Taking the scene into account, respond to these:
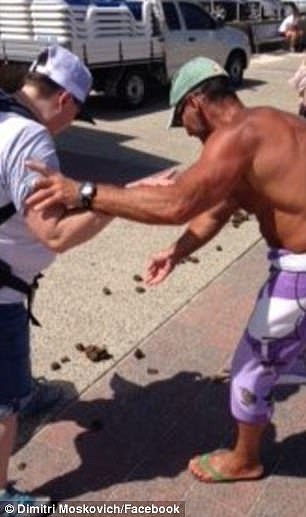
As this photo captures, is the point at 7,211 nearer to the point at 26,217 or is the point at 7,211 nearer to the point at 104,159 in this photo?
Result: the point at 26,217

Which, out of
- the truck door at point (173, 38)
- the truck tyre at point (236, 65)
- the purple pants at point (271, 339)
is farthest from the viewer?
the truck tyre at point (236, 65)

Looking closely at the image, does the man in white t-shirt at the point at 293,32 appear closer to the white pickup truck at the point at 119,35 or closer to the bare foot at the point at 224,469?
the white pickup truck at the point at 119,35

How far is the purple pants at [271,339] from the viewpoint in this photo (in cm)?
306

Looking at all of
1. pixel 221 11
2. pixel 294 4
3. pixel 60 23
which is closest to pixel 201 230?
pixel 60 23

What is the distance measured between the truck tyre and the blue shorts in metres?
14.0

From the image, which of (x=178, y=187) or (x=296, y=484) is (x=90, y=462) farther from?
(x=178, y=187)

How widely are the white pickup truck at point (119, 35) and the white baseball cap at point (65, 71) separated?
31.9ft

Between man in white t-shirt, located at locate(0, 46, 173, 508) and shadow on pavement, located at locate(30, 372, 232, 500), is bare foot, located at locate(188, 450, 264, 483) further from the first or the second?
man in white t-shirt, located at locate(0, 46, 173, 508)

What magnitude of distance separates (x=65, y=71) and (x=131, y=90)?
1114 cm

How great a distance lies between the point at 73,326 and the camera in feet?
16.0

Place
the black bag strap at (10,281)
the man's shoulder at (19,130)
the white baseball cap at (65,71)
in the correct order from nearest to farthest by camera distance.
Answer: the man's shoulder at (19,130) → the white baseball cap at (65,71) → the black bag strap at (10,281)

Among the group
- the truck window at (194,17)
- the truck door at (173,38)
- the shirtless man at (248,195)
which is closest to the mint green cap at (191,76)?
the shirtless man at (248,195)

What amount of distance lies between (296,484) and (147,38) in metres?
11.4

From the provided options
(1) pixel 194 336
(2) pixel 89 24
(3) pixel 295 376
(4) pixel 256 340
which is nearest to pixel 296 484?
(3) pixel 295 376
